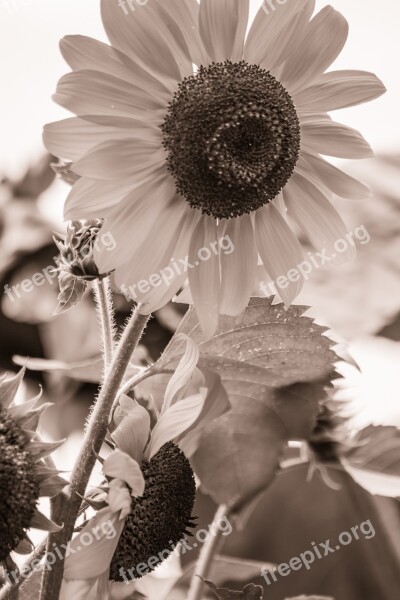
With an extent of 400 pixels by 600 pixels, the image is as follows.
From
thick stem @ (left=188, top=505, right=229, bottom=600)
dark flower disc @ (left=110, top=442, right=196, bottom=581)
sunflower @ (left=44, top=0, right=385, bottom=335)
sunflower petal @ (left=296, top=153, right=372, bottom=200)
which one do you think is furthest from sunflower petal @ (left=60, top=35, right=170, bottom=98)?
thick stem @ (left=188, top=505, right=229, bottom=600)

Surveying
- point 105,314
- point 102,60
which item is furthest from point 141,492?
point 102,60

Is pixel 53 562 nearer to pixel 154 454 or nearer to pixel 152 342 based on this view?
pixel 154 454

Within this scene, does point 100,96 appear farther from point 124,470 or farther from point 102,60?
point 124,470

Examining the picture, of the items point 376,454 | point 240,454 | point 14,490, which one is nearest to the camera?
point 14,490

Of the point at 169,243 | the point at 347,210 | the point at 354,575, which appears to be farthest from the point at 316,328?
the point at 347,210

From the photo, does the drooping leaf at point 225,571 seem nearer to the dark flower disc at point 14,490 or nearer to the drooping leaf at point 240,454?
the drooping leaf at point 240,454
